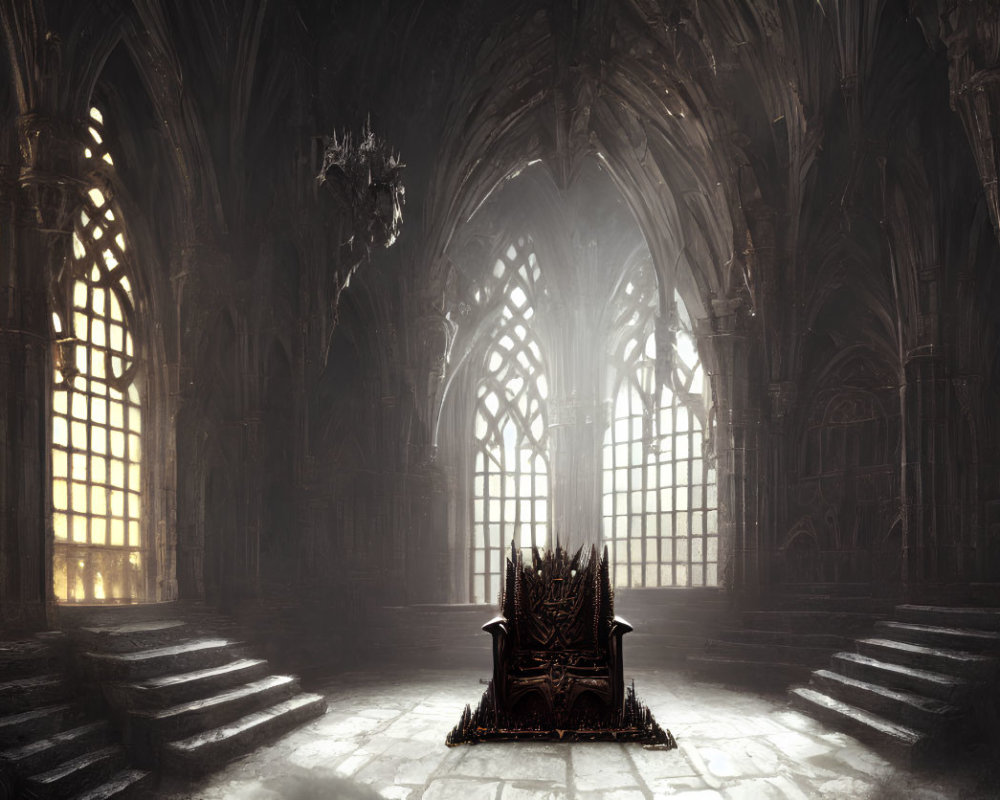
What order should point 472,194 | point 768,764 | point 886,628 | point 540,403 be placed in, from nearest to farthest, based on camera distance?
point 768,764 → point 886,628 → point 472,194 → point 540,403

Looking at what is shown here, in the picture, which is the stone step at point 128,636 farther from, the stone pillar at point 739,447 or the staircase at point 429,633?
the stone pillar at point 739,447

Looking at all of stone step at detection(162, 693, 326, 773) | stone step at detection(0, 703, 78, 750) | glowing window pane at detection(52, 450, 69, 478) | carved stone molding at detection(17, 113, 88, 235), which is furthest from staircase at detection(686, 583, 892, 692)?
carved stone molding at detection(17, 113, 88, 235)

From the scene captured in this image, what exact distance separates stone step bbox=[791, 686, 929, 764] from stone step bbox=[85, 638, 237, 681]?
622 centimetres

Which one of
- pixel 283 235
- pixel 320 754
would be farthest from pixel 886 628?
pixel 283 235

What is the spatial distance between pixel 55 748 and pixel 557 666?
422 cm

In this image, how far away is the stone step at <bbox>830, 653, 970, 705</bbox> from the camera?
833 cm

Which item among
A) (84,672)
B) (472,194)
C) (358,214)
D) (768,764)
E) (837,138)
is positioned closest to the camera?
(768,764)

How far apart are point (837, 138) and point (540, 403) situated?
1052 cm

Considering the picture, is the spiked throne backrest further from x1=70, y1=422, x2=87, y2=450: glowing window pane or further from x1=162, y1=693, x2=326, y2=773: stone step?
x1=70, y1=422, x2=87, y2=450: glowing window pane

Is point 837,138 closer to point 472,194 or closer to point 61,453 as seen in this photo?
point 472,194

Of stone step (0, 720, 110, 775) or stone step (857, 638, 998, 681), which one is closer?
stone step (0, 720, 110, 775)

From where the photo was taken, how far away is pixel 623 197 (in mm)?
19641

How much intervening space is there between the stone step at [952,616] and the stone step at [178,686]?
292 inches

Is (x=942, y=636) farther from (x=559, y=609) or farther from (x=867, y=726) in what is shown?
(x=559, y=609)
